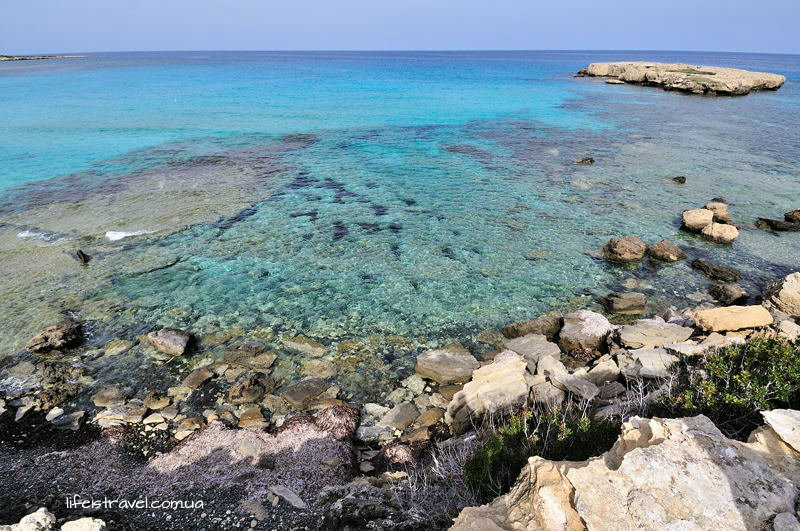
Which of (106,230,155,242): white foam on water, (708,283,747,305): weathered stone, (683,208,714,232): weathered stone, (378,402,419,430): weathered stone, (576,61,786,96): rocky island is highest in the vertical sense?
(576,61,786,96): rocky island

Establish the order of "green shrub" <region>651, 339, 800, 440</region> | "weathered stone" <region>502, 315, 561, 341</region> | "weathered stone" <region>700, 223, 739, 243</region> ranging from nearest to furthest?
"green shrub" <region>651, 339, 800, 440</region> < "weathered stone" <region>502, 315, 561, 341</region> < "weathered stone" <region>700, 223, 739, 243</region>

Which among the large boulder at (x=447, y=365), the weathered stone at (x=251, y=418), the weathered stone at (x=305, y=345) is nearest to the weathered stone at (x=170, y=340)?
the weathered stone at (x=305, y=345)

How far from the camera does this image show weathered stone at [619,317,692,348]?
35.3 feet

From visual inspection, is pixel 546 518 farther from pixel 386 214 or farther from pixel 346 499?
pixel 386 214

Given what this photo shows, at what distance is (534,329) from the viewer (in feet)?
38.5

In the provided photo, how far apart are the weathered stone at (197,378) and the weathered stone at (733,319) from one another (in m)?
11.7

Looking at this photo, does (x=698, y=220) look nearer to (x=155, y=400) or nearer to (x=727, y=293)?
(x=727, y=293)

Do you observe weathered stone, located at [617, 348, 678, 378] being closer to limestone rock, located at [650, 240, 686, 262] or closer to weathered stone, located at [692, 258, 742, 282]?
weathered stone, located at [692, 258, 742, 282]

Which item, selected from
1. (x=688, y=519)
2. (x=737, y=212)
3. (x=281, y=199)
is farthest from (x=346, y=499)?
(x=737, y=212)

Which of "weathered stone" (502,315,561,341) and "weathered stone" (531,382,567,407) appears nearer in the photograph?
"weathered stone" (531,382,567,407)

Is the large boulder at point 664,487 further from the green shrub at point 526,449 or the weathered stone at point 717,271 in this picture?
the weathered stone at point 717,271

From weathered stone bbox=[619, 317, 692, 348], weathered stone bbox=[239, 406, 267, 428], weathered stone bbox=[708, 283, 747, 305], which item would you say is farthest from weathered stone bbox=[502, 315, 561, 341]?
weathered stone bbox=[239, 406, 267, 428]

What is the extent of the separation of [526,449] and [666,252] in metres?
12.3

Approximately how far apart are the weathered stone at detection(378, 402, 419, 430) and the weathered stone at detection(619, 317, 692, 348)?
539 centimetres
